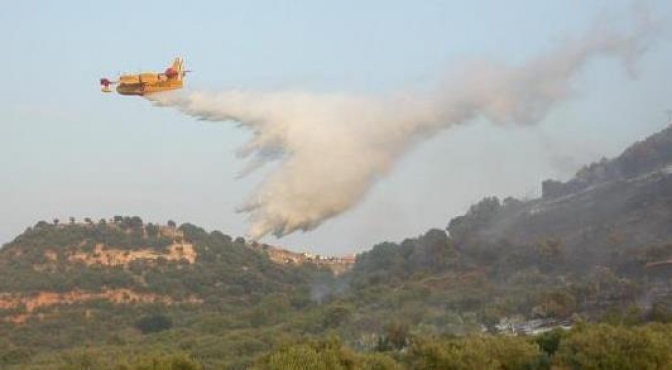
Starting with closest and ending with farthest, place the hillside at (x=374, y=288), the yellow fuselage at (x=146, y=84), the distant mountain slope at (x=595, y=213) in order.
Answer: the yellow fuselage at (x=146, y=84) → the hillside at (x=374, y=288) → the distant mountain slope at (x=595, y=213)

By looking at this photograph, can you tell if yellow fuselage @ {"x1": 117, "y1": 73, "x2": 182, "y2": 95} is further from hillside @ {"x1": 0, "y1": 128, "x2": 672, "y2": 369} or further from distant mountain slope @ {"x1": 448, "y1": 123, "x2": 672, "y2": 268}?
distant mountain slope @ {"x1": 448, "y1": 123, "x2": 672, "y2": 268}

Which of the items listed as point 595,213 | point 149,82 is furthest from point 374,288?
point 149,82

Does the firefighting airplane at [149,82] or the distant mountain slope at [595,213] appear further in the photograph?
the distant mountain slope at [595,213]

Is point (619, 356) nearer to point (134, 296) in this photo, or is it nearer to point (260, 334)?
point (260, 334)

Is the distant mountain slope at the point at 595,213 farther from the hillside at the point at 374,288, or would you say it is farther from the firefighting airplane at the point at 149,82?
the firefighting airplane at the point at 149,82

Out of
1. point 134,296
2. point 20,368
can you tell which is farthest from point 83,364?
point 134,296

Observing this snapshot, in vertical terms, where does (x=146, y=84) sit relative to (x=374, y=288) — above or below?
above

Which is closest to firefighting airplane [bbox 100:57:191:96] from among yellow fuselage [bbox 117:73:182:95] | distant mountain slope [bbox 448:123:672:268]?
yellow fuselage [bbox 117:73:182:95]

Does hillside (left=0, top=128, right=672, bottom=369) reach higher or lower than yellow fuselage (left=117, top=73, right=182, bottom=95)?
lower

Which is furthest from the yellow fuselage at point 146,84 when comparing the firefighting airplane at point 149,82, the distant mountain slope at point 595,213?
the distant mountain slope at point 595,213

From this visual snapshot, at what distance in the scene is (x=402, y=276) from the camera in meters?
110

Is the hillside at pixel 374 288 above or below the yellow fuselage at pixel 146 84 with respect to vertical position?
below

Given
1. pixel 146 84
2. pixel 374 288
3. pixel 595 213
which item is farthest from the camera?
pixel 595 213

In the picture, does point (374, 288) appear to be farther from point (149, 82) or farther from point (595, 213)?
point (149, 82)
